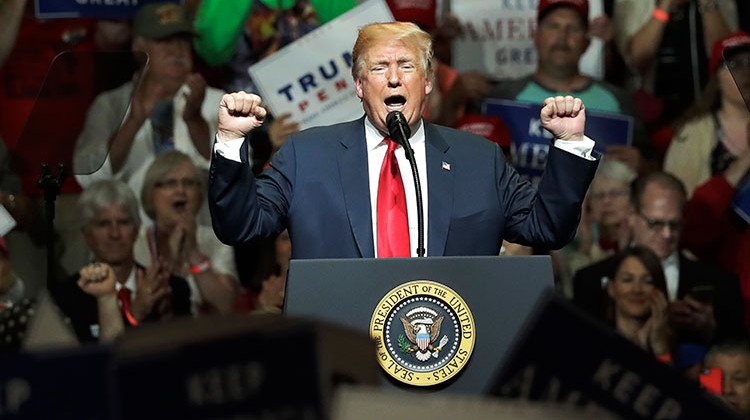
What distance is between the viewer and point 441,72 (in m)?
5.82

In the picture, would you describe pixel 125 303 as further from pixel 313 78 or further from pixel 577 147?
pixel 577 147

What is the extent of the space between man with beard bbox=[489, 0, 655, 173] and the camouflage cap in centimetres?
142

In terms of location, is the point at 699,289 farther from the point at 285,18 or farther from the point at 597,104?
the point at 285,18

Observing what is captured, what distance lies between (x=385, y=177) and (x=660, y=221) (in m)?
2.53

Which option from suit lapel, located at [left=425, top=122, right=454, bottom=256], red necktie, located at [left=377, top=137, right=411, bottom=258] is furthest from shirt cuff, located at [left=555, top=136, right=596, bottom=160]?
red necktie, located at [left=377, top=137, right=411, bottom=258]

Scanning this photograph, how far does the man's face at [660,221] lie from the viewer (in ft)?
17.8

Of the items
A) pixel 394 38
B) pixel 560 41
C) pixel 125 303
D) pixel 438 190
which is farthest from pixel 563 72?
pixel 438 190

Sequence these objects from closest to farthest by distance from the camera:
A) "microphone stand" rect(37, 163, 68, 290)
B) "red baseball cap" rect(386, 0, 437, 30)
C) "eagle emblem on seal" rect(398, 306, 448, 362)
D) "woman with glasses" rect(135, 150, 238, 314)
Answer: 1. "eagle emblem on seal" rect(398, 306, 448, 362)
2. "microphone stand" rect(37, 163, 68, 290)
3. "woman with glasses" rect(135, 150, 238, 314)
4. "red baseball cap" rect(386, 0, 437, 30)

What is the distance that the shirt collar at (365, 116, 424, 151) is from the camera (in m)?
3.31

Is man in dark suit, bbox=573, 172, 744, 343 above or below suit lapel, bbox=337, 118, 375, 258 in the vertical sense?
below

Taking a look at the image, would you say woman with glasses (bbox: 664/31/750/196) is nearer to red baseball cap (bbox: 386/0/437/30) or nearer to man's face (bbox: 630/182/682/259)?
man's face (bbox: 630/182/682/259)

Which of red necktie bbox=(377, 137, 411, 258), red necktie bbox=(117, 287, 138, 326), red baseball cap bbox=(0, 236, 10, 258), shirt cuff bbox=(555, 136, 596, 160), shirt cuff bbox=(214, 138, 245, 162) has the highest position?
shirt cuff bbox=(214, 138, 245, 162)

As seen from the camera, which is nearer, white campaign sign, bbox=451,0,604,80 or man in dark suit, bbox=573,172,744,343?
man in dark suit, bbox=573,172,744,343

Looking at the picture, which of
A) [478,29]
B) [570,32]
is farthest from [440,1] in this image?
[570,32]
